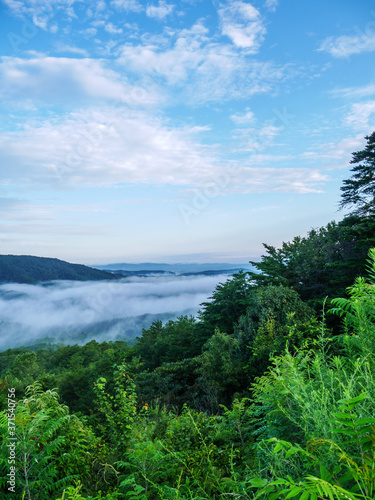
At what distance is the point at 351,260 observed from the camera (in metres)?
16.7

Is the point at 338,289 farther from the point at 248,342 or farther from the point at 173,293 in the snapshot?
the point at 173,293

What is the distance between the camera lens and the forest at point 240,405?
5.89 ft

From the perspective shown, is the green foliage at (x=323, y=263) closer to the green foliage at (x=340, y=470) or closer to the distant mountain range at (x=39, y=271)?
the green foliage at (x=340, y=470)

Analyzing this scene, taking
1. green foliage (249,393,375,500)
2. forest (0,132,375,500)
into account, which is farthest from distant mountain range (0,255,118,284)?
green foliage (249,393,375,500)

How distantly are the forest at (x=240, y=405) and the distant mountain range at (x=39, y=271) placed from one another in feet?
477

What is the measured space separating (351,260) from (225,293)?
7921 millimetres

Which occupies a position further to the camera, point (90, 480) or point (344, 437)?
point (90, 480)

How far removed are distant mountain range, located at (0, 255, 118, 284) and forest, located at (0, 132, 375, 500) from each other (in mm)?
145481

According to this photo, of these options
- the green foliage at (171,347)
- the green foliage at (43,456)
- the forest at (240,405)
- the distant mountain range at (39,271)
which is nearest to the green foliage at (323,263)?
the forest at (240,405)

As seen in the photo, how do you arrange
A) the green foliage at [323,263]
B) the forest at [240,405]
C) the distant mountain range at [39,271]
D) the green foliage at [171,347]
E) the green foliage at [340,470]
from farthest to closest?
the distant mountain range at [39,271], the green foliage at [171,347], the green foliage at [323,263], the forest at [240,405], the green foliage at [340,470]

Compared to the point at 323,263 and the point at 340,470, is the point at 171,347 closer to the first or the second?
A: the point at 323,263

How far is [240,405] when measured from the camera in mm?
4043

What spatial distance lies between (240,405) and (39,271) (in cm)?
18915

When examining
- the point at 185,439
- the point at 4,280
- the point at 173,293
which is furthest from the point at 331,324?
the point at 4,280
